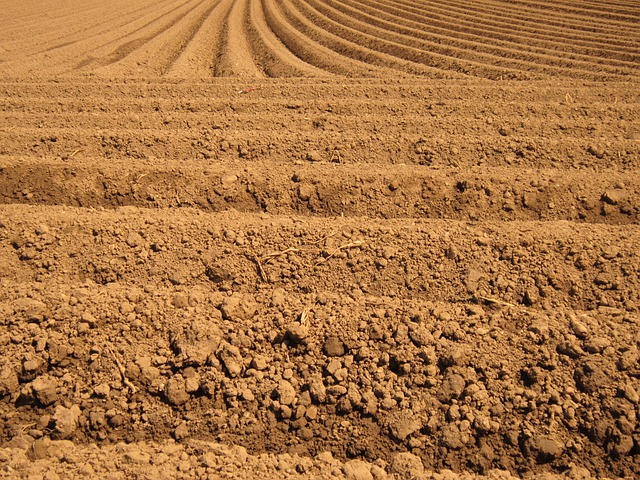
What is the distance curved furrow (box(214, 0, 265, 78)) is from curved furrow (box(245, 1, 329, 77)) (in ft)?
0.38

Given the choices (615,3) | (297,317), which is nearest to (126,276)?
(297,317)

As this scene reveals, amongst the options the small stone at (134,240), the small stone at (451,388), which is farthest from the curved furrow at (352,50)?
the small stone at (451,388)

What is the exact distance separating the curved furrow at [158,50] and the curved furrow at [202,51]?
0.54 feet

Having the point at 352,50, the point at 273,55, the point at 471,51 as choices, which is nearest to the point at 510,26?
the point at 471,51

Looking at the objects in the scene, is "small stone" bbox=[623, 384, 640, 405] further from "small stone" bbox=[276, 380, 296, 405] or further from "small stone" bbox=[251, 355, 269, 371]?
"small stone" bbox=[251, 355, 269, 371]

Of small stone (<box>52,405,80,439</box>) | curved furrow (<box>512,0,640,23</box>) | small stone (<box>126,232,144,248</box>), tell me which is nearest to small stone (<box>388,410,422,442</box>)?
small stone (<box>52,405,80,439</box>)

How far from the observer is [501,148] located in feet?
12.8

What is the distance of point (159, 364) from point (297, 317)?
715 mm

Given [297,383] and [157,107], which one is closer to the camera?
[297,383]

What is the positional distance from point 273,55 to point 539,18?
188 inches

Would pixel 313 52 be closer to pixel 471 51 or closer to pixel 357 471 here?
pixel 471 51

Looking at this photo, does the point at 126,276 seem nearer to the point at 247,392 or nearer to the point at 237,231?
the point at 237,231

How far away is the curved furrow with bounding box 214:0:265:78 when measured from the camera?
6.58m

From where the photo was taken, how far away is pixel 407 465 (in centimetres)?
210
